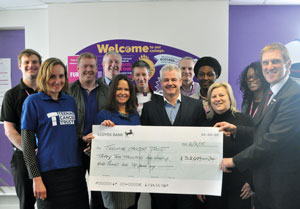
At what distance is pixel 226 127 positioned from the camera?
2000 millimetres

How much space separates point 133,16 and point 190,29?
87cm

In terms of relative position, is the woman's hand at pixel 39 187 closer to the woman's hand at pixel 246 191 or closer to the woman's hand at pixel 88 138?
the woman's hand at pixel 88 138

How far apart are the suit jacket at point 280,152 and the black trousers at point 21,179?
6.78ft

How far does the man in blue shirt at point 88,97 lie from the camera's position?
8.25 ft

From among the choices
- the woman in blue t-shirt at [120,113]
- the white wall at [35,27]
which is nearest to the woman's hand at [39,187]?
the woman in blue t-shirt at [120,113]

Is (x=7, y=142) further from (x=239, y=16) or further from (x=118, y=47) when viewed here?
(x=239, y=16)

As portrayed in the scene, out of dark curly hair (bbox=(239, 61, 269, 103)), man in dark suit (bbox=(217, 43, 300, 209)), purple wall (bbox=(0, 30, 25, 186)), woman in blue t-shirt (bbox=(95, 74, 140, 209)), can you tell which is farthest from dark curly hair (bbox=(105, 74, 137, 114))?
purple wall (bbox=(0, 30, 25, 186))

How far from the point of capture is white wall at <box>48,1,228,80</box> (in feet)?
11.8

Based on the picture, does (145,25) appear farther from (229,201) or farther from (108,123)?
(229,201)

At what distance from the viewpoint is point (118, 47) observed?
12.2ft

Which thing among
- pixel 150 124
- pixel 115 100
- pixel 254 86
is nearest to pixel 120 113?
pixel 115 100

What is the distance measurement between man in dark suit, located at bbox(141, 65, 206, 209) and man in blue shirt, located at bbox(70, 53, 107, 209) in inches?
22.7

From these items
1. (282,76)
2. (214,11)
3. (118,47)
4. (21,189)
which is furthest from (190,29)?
(21,189)

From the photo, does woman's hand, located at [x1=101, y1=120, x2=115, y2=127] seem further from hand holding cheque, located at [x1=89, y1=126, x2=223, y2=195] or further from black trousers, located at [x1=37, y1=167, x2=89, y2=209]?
black trousers, located at [x1=37, y1=167, x2=89, y2=209]
